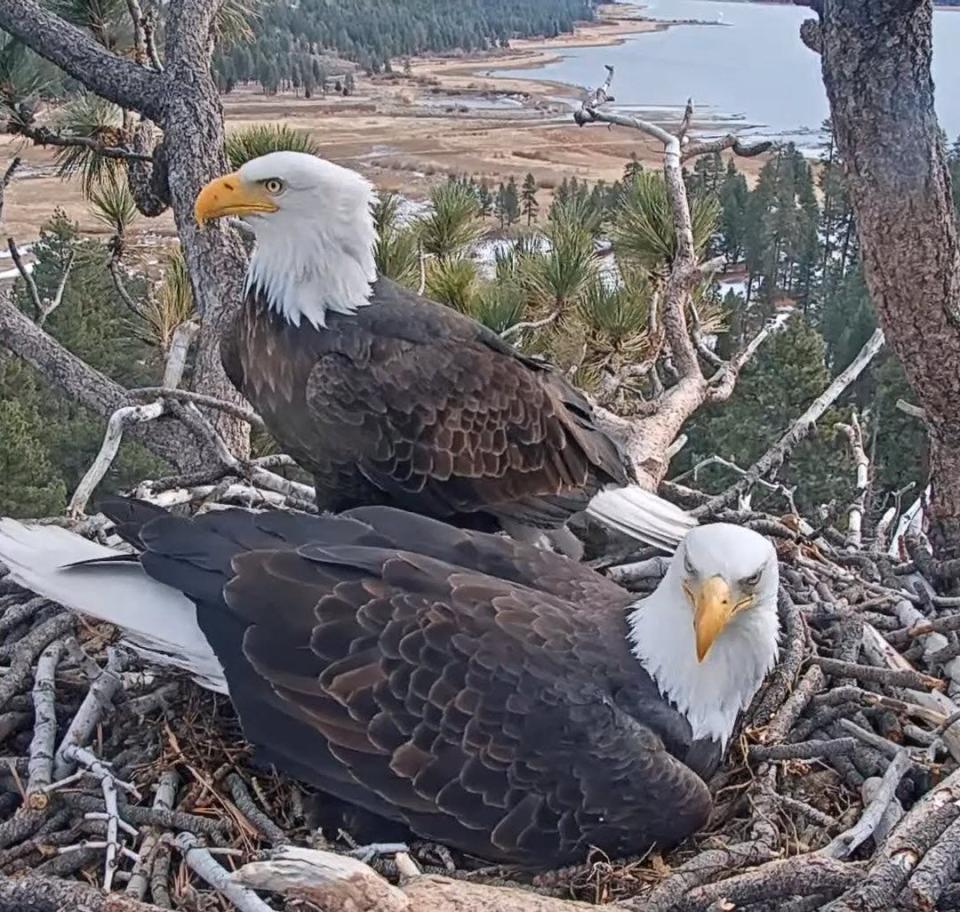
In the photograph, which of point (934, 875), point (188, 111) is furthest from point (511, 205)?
point (934, 875)

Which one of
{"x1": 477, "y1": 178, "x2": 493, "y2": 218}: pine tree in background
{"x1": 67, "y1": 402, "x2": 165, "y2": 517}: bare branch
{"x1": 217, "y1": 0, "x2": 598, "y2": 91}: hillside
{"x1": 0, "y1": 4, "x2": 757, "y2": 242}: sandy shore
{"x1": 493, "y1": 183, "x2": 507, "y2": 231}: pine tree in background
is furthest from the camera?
{"x1": 217, "y1": 0, "x2": 598, "y2": 91}: hillside

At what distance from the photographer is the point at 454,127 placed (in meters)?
27.1

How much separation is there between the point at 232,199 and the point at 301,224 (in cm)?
20

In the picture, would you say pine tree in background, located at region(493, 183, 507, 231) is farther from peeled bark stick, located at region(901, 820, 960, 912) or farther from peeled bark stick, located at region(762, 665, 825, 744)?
peeled bark stick, located at region(901, 820, 960, 912)

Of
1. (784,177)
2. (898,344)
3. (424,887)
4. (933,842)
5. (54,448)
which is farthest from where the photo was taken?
(784,177)

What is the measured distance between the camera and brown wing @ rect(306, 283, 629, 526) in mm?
3121

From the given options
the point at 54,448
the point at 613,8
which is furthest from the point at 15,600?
the point at 613,8

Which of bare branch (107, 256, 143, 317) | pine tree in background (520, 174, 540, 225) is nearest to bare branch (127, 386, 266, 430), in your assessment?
bare branch (107, 256, 143, 317)

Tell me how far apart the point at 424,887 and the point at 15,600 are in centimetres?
183

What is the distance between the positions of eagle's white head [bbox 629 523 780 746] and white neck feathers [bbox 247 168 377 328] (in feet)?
4.09

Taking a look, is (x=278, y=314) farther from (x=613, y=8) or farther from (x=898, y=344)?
(x=613, y=8)

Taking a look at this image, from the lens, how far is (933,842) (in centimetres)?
208

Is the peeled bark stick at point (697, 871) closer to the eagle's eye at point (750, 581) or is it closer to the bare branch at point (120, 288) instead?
the eagle's eye at point (750, 581)

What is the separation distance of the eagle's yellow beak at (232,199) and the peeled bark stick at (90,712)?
1.22 metres
